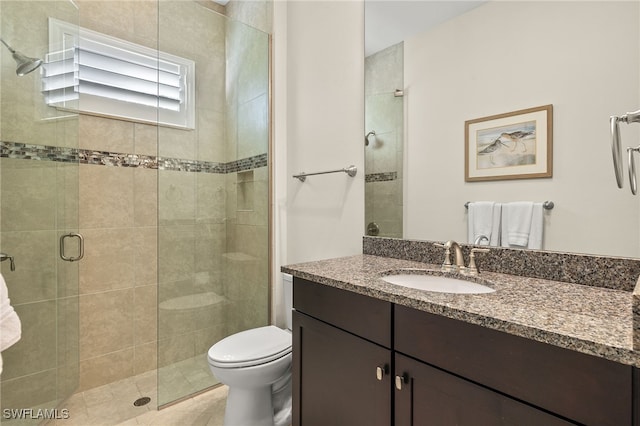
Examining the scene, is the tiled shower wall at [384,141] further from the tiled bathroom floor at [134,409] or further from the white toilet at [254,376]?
the tiled bathroom floor at [134,409]

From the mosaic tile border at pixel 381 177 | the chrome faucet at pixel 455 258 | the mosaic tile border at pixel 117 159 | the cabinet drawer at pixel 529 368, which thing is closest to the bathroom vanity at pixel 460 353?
the cabinet drawer at pixel 529 368

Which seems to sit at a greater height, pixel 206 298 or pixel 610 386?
pixel 610 386

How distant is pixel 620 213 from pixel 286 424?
1677mm

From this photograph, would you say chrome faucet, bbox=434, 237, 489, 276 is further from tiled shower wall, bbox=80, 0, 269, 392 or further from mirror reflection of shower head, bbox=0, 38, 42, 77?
mirror reflection of shower head, bbox=0, 38, 42, 77

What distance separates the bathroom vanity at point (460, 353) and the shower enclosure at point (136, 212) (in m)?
0.98

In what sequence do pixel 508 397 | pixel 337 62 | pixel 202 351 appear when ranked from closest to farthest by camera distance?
pixel 508 397
pixel 337 62
pixel 202 351

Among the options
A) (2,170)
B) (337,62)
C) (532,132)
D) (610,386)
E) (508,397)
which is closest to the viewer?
(610,386)

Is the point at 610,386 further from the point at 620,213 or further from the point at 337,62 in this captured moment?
the point at 337,62

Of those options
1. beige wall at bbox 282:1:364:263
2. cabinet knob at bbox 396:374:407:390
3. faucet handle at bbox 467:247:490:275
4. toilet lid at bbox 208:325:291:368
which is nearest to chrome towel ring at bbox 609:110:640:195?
faucet handle at bbox 467:247:490:275

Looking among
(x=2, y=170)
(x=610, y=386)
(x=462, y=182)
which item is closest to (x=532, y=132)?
(x=462, y=182)

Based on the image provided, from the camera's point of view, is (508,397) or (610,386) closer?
(610,386)

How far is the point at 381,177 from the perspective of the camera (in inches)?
63.4

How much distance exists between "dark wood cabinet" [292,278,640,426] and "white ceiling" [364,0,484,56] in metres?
1.26

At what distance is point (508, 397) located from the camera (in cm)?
70
